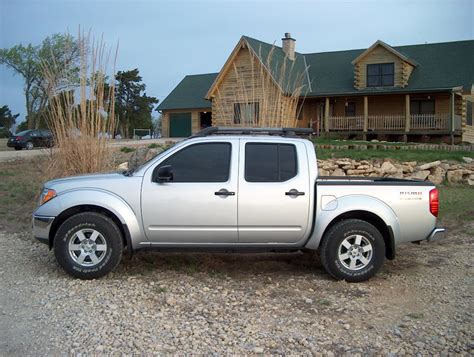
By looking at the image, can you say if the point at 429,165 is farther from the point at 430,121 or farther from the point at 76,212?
the point at 430,121

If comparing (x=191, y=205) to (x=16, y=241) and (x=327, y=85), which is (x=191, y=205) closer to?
(x=16, y=241)

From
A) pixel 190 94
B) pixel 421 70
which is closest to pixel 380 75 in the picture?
pixel 421 70

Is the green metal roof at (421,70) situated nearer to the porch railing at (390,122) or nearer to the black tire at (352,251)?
the porch railing at (390,122)

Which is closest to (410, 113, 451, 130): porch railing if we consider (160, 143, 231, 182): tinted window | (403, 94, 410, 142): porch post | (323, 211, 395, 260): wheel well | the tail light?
(403, 94, 410, 142): porch post

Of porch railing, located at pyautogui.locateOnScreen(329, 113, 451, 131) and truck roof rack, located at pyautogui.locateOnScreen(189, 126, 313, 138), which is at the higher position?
porch railing, located at pyautogui.locateOnScreen(329, 113, 451, 131)

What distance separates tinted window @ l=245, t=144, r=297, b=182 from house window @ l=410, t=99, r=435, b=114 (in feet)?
79.1

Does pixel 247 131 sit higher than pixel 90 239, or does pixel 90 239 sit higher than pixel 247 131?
pixel 247 131

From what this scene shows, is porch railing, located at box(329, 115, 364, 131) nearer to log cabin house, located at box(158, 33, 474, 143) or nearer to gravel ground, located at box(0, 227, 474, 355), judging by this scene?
log cabin house, located at box(158, 33, 474, 143)

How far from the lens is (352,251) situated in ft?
19.8

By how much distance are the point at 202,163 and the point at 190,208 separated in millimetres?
569

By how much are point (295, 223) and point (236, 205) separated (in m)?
0.71

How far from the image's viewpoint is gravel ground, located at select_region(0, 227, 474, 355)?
4.31m

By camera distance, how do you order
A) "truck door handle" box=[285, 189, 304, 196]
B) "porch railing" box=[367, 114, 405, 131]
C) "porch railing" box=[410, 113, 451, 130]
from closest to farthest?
"truck door handle" box=[285, 189, 304, 196], "porch railing" box=[410, 113, 451, 130], "porch railing" box=[367, 114, 405, 131]

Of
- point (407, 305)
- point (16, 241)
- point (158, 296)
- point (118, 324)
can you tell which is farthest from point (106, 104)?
point (407, 305)
